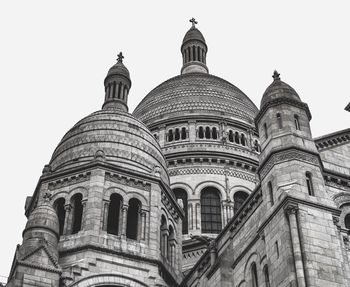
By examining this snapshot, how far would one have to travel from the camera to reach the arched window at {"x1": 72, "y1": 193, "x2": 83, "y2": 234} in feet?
87.9

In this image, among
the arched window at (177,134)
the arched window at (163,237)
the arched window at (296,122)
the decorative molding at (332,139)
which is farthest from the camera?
the arched window at (177,134)

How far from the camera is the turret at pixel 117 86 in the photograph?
124ft

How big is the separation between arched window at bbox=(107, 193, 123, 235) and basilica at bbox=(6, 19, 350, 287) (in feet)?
0.15

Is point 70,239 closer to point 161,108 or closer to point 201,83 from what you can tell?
point 161,108

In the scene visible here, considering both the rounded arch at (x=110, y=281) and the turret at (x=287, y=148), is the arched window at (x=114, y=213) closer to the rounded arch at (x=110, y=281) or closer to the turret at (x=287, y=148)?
the rounded arch at (x=110, y=281)

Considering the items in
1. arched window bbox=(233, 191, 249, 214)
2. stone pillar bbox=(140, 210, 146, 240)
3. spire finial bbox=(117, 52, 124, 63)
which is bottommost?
stone pillar bbox=(140, 210, 146, 240)

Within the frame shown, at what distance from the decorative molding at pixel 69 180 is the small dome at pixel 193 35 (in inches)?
1188

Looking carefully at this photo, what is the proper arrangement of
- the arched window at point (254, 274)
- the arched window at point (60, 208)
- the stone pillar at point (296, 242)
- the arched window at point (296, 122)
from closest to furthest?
1. the stone pillar at point (296, 242)
2. the arched window at point (254, 274)
3. the arched window at point (296, 122)
4. the arched window at point (60, 208)

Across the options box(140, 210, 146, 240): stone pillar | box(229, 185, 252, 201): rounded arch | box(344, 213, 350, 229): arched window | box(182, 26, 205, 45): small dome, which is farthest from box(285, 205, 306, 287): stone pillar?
box(182, 26, 205, 45): small dome

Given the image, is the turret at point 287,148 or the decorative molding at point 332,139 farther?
the decorative molding at point 332,139

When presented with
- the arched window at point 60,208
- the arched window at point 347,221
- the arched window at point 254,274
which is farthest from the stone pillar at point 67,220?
the arched window at point 347,221

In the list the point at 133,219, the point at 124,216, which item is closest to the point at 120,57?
the point at 133,219

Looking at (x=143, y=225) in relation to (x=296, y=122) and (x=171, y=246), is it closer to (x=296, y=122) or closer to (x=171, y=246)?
(x=171, y=246)

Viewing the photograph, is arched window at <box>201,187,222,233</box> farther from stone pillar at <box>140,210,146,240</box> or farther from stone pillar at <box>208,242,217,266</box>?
stone pillar at <box>208,242,217,266</box>
